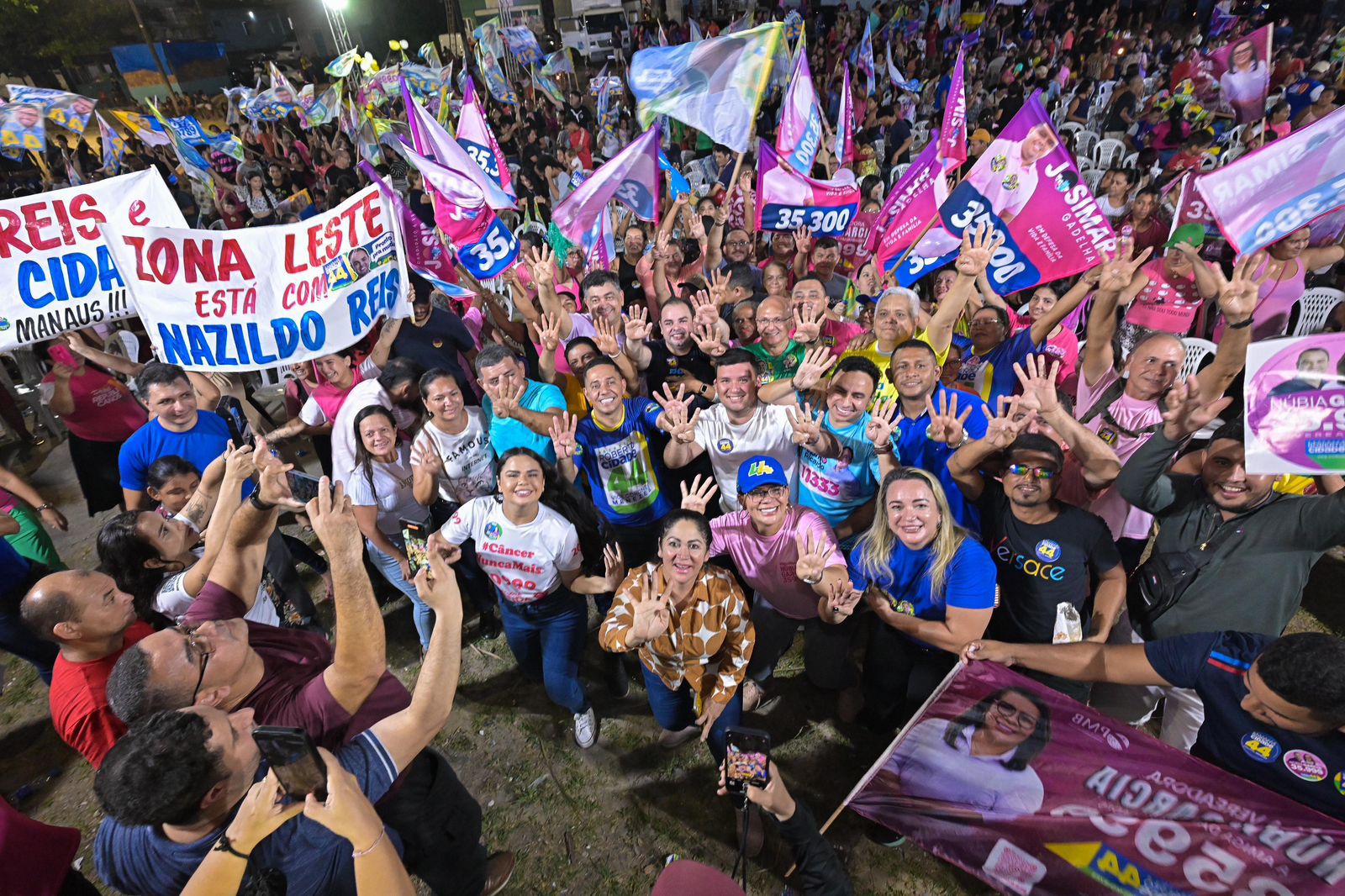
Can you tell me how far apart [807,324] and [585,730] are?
320cm

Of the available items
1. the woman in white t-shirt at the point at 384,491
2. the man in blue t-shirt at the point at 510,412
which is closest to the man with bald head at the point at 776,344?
the man in blue t-shirt at the point at 510,412

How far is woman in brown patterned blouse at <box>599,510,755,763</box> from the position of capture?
312 cm

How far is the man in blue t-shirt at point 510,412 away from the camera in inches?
167

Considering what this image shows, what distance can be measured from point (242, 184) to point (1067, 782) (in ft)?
53.7

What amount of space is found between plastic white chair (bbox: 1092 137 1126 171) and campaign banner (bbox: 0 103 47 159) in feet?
52.9

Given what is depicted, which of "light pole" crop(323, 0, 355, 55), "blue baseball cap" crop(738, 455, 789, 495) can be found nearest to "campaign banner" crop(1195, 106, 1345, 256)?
"blue baseball cap" crop(738, 455, 789, 495)

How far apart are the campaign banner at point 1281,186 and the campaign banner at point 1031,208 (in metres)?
0.97

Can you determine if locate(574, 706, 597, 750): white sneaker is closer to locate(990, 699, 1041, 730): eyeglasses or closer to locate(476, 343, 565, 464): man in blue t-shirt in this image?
locate(476, 343, 565, 464): man in blue t-shirt

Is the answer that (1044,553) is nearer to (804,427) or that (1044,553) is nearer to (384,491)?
(804,427)

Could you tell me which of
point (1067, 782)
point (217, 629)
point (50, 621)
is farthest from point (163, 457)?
point (1067, 782)

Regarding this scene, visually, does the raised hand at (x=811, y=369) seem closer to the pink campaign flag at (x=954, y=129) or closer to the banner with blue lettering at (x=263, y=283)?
the pink campaign flag at (x=954, y=129)

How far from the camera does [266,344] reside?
420cm

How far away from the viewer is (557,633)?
12.5 ft

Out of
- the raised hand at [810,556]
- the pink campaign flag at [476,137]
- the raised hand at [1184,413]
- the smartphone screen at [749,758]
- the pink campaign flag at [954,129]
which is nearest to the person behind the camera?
the smartphone screen at [749,758]
